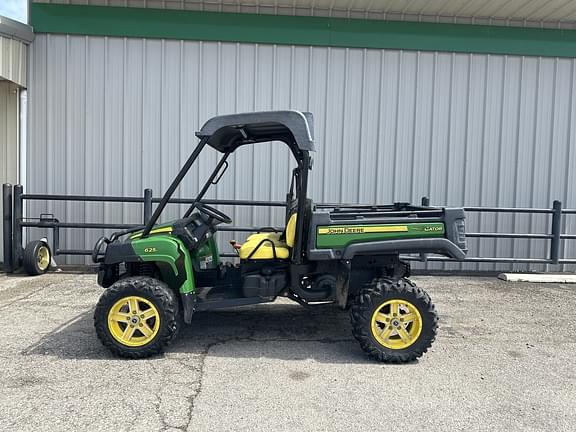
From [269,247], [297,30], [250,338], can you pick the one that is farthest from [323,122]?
[250,338]

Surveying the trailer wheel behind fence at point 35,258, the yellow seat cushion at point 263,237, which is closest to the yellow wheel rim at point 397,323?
the yellow seat cushion at point 263,237

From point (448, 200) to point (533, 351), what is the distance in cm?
446

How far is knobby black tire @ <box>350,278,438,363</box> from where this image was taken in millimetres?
4223

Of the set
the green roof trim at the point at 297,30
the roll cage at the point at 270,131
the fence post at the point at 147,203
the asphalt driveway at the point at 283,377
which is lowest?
the asphalt driveway at the point at 283,377

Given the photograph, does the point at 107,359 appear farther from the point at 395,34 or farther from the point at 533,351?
the point at 395,34

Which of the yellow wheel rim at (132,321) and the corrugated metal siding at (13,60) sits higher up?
the corrugated metal siding at (13,60)

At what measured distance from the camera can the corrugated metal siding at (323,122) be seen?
8.41 metres

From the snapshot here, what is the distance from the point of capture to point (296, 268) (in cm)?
456

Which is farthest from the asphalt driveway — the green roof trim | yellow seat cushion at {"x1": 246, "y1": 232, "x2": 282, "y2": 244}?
the green roof trim

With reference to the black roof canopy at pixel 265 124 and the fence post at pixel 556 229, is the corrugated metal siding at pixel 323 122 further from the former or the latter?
the black roof canopy at pixel 265 124

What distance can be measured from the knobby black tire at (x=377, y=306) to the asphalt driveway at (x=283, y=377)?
118 millimetres

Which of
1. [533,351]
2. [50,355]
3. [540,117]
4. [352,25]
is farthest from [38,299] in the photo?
[540,117]

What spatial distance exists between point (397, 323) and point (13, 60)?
7280 millimetres

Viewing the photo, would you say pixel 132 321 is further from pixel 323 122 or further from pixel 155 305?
pixel 323 122
